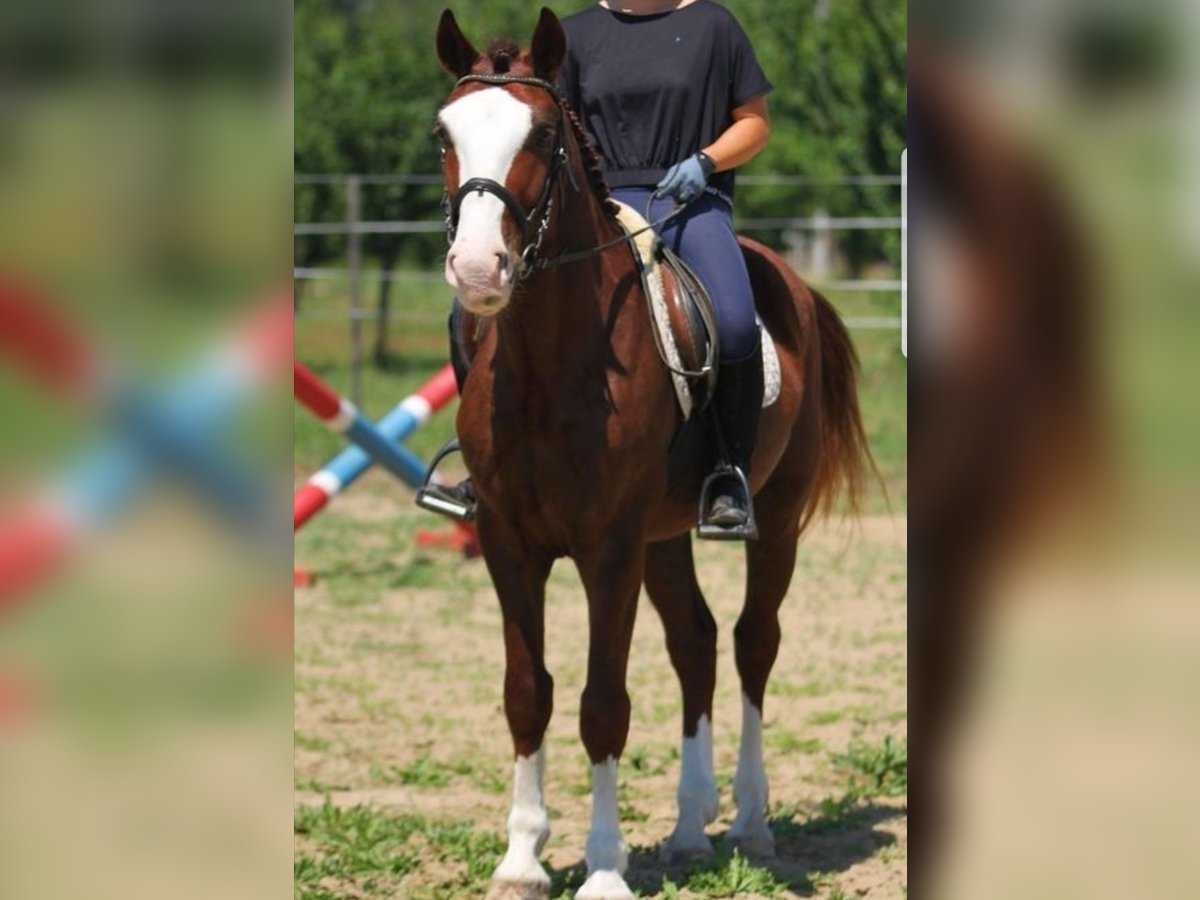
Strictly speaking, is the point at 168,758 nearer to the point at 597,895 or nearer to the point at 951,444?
the point at 951,444

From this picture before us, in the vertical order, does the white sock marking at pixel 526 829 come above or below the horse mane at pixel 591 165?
below

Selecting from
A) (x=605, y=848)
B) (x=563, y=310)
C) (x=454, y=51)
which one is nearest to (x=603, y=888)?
(x=605, y=848)

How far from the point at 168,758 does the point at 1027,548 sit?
64 centimetres

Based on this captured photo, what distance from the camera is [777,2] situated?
22250mm

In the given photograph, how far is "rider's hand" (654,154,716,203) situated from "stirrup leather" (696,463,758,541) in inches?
31.2

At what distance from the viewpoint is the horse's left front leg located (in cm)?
441

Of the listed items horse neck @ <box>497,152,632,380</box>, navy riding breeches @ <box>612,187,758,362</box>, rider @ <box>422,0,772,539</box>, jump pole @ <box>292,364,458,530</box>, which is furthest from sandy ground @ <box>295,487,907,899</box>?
horse neck @ <box>497,152,632,380</box>

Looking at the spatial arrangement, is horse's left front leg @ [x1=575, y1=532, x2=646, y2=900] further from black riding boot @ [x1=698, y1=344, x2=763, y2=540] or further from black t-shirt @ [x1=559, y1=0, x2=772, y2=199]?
black t-shirt @ [x1=559, y1=0, x2=772, y2=199]

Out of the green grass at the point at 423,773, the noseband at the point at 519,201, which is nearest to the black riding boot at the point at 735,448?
the noseband at the point at 519,201

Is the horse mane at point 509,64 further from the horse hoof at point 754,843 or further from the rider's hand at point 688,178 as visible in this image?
the horse hoof at point 754,843

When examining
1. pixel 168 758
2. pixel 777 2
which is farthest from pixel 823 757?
pixel 777 2

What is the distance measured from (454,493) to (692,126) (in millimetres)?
1293

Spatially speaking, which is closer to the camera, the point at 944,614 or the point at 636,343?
the point at 944,614

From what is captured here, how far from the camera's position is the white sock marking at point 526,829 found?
14.6 feet
